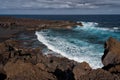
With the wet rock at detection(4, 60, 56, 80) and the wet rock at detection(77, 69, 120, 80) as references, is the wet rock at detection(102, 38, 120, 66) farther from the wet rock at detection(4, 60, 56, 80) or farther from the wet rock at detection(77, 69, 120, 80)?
the wet rock at detection(4, 60, 56, 80)

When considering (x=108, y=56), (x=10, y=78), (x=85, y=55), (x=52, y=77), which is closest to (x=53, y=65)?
(x=108, y=56)

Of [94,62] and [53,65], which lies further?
[94,62]

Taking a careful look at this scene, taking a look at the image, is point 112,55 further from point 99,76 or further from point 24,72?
point 24,72

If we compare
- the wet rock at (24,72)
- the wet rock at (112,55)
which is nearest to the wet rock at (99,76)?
the wet rock at (24,72)

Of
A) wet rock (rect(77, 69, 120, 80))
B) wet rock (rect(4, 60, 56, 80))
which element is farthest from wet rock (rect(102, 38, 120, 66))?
wet rock (rect(4, 60, 56, 80))

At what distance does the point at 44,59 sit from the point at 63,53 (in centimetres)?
1177

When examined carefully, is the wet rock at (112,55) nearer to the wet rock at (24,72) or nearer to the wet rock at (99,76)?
the wet rock at (99,76)

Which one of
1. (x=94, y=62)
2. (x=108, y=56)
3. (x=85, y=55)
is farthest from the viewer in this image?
(x=85, y=55)

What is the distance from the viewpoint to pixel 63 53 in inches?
1180

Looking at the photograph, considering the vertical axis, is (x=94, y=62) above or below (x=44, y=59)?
below

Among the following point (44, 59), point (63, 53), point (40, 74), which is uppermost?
point (40, 74)

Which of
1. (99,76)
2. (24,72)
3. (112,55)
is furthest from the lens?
(112,55)

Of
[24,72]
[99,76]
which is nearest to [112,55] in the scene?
[99,76]

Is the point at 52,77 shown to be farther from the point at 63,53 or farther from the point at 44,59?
the point at 63,53
